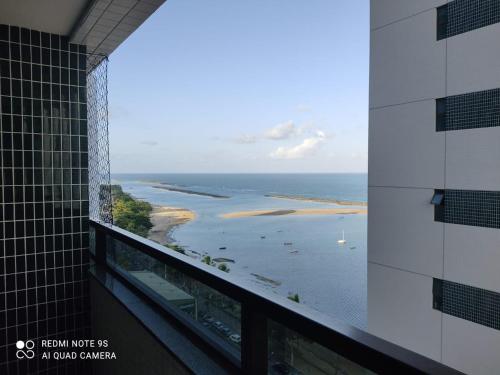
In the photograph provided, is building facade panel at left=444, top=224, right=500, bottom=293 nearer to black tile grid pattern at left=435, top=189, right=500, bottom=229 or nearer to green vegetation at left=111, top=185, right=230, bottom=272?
black tile grid pattern at left=435, top=189, right=500, bottom=229

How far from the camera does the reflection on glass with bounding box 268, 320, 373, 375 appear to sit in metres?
0.63

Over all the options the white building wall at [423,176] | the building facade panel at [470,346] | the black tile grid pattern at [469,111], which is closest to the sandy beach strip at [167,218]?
the white building wall at [423,176]

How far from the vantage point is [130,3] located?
178 centimetres

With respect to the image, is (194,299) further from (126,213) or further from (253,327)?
(126,213)

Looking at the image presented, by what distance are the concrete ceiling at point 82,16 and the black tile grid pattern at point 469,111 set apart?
7181 millimetres

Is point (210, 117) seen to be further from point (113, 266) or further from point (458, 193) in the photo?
point (113, 266)

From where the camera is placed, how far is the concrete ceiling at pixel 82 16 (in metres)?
1.80

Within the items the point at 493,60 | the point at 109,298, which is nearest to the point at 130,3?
the point at 109,298

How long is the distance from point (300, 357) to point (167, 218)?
28243mm

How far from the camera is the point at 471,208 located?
7344 millimetres

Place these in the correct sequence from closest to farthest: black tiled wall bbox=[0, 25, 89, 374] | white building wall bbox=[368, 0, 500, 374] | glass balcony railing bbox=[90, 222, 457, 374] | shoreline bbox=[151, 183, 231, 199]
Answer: glass balcony railing bbox=[90, 222, 457, 374] → black tiled wall bbox=[0, 25, 89, 374] → white building wall bbox=[368, 0, 500, 374] → shoreline bbox=[151, 183, 231, 199]

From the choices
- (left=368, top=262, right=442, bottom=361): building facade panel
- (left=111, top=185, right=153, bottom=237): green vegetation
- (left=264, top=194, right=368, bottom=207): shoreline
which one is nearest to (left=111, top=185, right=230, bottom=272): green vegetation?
(left=111, top=185, right=153, bottom=237): green vegetation

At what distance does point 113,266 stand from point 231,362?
4.26ft

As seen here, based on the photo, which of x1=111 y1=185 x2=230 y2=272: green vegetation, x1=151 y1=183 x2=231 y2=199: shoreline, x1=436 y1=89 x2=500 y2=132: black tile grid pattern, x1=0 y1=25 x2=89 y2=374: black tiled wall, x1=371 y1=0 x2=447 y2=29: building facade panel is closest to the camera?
x1=111 y1=185 x2=230 y2=272: green vegetation
